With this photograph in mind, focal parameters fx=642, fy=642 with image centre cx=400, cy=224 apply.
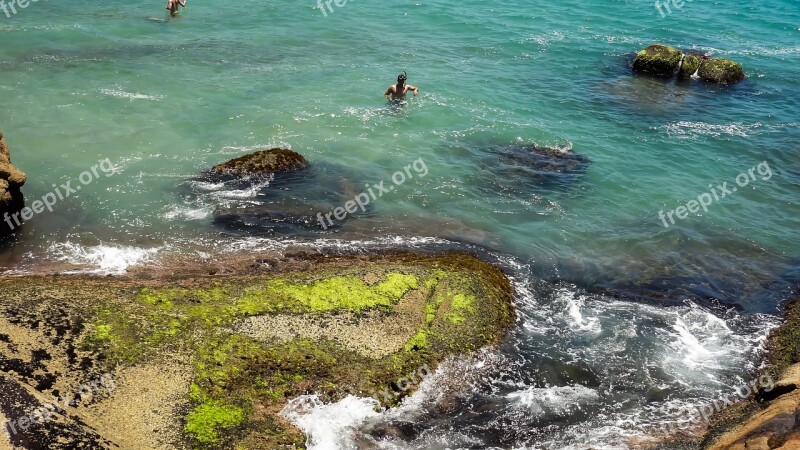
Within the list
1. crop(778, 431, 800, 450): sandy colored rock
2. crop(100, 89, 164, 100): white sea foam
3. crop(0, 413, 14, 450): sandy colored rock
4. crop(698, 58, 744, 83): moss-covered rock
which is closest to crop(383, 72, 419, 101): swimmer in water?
crop(100, 89, 164, 100): white sea foam

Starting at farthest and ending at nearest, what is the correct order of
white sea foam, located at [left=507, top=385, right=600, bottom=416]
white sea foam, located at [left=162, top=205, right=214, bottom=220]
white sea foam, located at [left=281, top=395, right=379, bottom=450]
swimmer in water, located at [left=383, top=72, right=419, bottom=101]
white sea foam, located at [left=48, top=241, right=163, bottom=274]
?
1. swimmer in water, located at [left=383, top=72, right=419, bottom=101]
2. white sea foam, located at [left=162, top=205, right=214, bottom=220]
3. white sea foam, located at [left=48, top=241, right=163, bottom=274]
4. white sea foam, located at [left=507, top=385, right=600, bottom=416]
5. white sea foam, located at [left=281, top=395, right=379, bottom=450]

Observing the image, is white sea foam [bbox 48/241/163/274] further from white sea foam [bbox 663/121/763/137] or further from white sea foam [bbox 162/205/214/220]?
white sea foam [bbox 663/121/763/137]

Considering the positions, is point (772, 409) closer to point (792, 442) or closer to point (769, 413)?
point (769, 413)

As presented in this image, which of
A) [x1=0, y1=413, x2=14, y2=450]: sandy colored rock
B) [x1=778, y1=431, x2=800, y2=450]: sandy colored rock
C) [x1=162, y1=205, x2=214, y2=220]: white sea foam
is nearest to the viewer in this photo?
[x1=0, y1=413, x2=14, y2=450]: sandy colored rock

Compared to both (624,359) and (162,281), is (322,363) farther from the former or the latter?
(624,359)

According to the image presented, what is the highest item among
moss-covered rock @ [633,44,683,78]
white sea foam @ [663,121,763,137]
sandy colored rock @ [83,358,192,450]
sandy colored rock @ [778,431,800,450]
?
moss-covered rock @ [633,44,683,78]

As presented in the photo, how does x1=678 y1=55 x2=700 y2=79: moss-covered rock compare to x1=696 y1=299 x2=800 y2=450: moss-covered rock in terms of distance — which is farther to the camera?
x1=678 y1=55 x2=700 y2=79: moss-covered rock

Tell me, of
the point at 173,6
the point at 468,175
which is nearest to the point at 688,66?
the point at 468,175

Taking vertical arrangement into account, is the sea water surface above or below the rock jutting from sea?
below

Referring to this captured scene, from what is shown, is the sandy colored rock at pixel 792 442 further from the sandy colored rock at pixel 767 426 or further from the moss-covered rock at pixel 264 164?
the moss-covered rock at pixel 264 164
